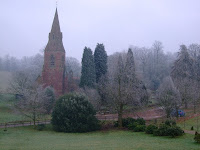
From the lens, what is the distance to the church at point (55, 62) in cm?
5208

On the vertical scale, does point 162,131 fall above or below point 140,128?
above

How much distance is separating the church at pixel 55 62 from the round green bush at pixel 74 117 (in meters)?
21.3

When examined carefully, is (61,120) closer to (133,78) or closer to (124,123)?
(124,123)

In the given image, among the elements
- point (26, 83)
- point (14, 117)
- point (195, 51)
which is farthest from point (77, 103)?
point (195, 51)

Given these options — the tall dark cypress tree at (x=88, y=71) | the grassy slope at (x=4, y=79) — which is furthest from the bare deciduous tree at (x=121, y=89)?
the grassy slope at (x=4, y=79)

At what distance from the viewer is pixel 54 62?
5250cm

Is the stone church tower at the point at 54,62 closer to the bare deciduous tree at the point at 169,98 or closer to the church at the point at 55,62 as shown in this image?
the church at the point at 55,62

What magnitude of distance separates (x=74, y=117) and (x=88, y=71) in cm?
1657

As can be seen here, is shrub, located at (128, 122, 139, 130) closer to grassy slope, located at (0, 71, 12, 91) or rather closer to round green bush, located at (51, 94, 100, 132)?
round green bush, located at (51, 94, 100, 132)

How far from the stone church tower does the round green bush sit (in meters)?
21.4

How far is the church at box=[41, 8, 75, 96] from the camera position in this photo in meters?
52.1

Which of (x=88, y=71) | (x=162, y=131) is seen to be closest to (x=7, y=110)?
(x=88, y=71)

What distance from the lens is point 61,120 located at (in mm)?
30234

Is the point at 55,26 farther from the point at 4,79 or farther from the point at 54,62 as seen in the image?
the point at 4,79
